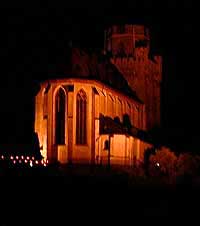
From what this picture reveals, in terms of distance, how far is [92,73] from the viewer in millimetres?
52375

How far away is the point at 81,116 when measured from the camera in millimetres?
49938

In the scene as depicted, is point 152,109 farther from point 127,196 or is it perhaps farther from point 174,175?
point 127,196

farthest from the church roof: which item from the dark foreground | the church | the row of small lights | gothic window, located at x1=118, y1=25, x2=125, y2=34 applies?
the dark foreground

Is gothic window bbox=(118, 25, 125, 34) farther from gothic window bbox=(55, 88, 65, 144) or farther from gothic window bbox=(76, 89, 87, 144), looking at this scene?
gothic window bbox=(55, 88, 65, 144)

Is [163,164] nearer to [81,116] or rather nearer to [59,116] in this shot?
[81,116]

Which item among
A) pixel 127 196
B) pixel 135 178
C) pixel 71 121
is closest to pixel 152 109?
pixel 71 121

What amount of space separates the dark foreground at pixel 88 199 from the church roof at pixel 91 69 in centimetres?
1236

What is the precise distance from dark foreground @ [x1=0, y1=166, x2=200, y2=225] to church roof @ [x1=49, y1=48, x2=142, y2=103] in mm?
12355

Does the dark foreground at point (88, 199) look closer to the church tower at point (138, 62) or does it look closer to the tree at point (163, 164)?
the tree at point (163, 164)

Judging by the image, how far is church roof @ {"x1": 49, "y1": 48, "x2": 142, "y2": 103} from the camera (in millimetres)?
50000

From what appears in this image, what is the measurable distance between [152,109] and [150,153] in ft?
51.3

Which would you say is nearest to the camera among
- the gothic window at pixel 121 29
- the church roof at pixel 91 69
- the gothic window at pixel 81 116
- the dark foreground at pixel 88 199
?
the dark foreground at pixel 88 199

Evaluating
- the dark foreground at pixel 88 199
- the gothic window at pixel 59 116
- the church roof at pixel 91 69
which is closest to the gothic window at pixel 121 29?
the church roof at pixel 91 69

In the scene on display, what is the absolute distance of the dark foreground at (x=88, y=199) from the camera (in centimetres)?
2902
